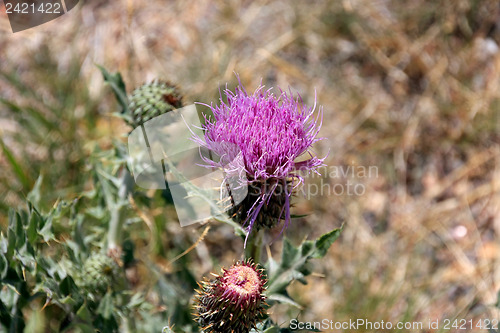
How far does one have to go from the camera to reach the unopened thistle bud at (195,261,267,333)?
2.16m

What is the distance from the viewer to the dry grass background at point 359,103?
4.15 m

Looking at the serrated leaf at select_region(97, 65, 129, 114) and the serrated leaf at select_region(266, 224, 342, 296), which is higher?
the serrated leaf at select_region(97, 65, 129, 114)

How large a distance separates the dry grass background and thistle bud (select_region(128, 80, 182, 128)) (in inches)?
45.1

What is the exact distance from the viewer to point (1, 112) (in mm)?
4785

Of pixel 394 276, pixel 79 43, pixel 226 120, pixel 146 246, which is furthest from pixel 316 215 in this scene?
pixel 79 43

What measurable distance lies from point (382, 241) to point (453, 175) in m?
1.06

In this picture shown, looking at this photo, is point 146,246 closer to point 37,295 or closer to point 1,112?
point 37,295

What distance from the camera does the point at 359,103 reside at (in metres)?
5.21

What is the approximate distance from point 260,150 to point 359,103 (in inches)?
119
